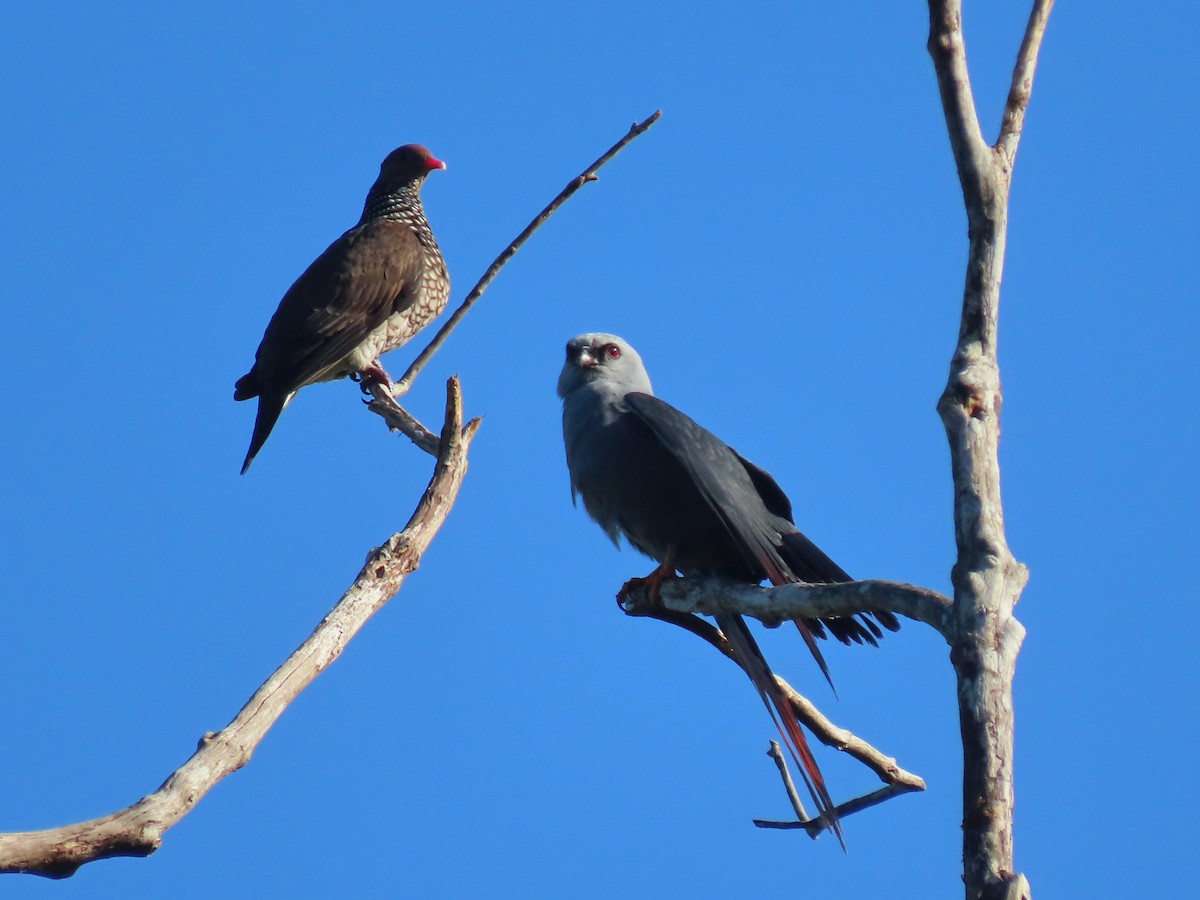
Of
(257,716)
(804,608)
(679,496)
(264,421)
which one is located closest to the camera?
(804,608)

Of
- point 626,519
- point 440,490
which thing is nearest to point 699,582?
point 626,519

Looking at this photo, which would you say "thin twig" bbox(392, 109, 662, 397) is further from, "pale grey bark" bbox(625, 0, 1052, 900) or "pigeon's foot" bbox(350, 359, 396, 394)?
"pale grey bark" bbox(625, 0, 1052, 900)

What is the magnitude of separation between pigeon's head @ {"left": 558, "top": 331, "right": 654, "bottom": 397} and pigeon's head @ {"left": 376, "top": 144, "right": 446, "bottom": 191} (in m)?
3.10

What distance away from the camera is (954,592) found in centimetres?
277

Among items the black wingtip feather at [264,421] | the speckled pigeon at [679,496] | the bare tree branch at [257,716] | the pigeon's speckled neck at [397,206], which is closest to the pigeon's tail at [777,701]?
the speckled pigeon at [679,496]

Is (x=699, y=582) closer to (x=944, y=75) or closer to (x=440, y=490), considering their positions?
(x=440, y=490)

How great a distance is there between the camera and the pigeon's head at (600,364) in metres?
5.30

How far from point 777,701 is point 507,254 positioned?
89.3 inches

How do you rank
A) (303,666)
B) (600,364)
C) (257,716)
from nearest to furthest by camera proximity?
(257,716)
(303,666)
(600,364)

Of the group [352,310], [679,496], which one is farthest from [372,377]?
[679,496]

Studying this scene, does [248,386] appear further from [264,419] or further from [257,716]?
[257,716]

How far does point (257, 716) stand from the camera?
3.71 meters

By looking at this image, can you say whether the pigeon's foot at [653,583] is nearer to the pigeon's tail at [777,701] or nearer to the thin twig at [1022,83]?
the pigeon's tail at [777,701]

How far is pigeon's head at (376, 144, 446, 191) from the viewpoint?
8.16 meters
